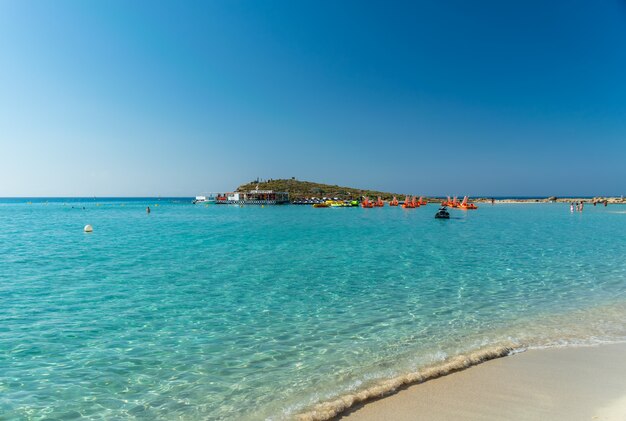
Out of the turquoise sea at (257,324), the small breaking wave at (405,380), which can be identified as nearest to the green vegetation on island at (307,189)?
the turquoise sea at (257,324)

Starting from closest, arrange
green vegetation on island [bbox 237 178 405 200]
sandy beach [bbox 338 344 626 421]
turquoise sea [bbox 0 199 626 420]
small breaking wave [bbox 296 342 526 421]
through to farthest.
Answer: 1. sandy beach [bbox 338 344 626 421]
2. small breaking wave [bbox 296 342 526 421]
3. turquoise sea [bbox 0 199 626 420]
4. green vegetation on island [bbox 237 178 405 200]

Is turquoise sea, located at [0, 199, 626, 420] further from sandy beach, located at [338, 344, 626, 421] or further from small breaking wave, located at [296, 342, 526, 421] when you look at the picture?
sandy beach, located at [338, 344, 626, 421]

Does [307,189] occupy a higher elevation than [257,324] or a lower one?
→ higher

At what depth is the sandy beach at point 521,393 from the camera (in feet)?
17.6

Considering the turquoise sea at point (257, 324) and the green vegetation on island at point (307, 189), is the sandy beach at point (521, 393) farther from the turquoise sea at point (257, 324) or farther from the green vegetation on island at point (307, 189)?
the green vegetation on island at point (307, 189)

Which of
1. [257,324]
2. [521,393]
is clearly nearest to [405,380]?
[521,393]

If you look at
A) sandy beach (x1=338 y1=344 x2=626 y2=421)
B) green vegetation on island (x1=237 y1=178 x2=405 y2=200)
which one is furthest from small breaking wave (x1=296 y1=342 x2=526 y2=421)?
green vegetation on island (x1=237 y1=178 x2=405 y2=200)

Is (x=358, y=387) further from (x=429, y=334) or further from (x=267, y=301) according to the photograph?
(x=267, y=301)

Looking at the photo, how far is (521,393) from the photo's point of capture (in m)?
6.07

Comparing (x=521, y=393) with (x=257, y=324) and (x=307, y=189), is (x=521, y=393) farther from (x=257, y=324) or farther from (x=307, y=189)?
(x=307, y=189)

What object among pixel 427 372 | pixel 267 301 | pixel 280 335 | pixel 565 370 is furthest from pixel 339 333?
pixel 565 370

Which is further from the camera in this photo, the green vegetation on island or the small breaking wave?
the green vegetation on island

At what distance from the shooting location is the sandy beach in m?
5.38

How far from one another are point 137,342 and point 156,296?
4.67 metres
